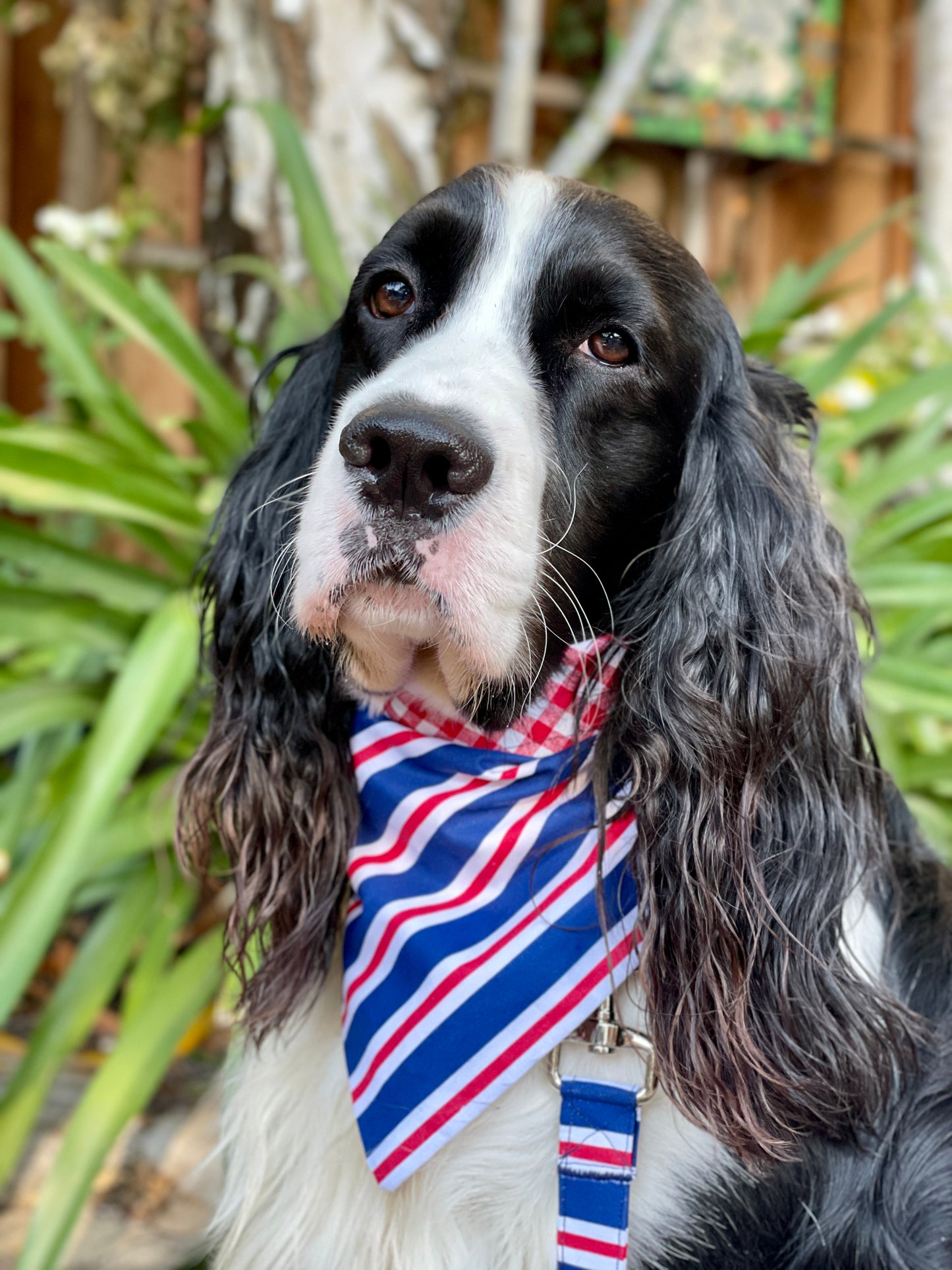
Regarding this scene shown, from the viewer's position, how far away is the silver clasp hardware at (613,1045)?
4.16 feet

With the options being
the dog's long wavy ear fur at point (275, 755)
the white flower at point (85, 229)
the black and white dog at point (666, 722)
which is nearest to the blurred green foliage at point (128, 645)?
the white flower at point (85, 229)

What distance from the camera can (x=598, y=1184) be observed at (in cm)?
122

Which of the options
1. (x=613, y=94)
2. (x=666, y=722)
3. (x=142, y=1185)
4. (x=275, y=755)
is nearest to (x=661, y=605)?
(x=666, y=722)

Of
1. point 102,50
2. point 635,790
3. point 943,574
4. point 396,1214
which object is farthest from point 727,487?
point 102,50

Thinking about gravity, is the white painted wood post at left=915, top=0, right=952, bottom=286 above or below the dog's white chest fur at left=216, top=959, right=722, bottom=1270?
above

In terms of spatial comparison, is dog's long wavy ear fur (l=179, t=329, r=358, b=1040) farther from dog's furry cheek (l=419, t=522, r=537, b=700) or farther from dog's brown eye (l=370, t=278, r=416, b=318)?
dog's furry cheek (l=419, t=522, r=537, b=700)

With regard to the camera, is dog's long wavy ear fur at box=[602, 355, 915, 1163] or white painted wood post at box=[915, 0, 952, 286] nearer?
dog's long wavy ear fur at box=[602, 355, 915, 1163]

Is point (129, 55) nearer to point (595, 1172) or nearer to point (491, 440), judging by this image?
point (491, 440)

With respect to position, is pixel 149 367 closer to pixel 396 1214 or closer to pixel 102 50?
pixel 102 50

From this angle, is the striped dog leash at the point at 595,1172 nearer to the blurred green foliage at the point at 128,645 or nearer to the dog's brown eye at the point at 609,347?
the dog's brown eye at the point at 609,347

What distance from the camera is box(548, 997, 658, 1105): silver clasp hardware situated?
127 centimetres

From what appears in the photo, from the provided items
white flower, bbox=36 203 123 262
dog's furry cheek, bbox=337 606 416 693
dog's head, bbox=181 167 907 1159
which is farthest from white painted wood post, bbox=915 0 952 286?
dog's furry cheek, bbox=337 606 416 693

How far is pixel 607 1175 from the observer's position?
1.22m

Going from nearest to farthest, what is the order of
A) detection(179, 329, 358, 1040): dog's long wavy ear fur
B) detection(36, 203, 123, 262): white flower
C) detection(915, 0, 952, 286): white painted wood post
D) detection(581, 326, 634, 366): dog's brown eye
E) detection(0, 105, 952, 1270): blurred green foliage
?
detection(581, 326, 634, 366): dog's brown eye → detection(179, 329, 358, 1040): dog's long wavy ear fur → detection(0, 105, 952, 1270): blurred green foliage → detection(36, 203, 123, 262): white flower → detection(915, 0, 952, 286): white painted wood post
